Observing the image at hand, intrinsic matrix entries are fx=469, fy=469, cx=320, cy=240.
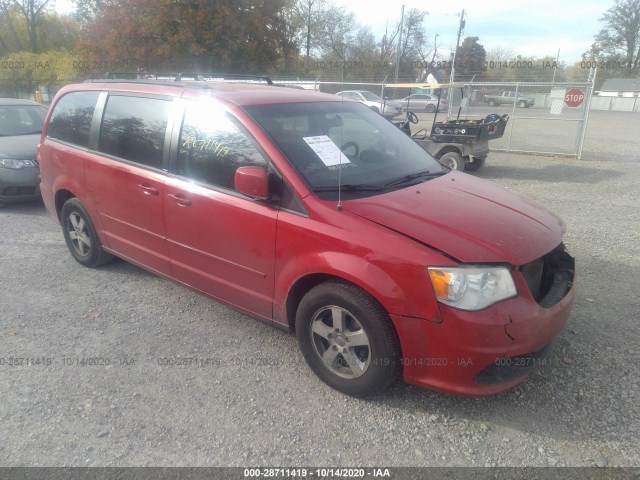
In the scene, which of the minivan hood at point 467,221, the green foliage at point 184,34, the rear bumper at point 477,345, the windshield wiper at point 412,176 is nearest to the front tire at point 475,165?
the windshield wiper at point 412,176

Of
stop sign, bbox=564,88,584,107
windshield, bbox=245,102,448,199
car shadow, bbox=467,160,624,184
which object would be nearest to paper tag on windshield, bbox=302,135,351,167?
windshield, bbox=245,102,448,199

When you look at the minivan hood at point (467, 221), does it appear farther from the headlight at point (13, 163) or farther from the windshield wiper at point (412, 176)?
the headlight at point (13, 163)

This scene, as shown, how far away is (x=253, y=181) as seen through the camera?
9.36 feet

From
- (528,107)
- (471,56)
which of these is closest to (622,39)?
(471,56)

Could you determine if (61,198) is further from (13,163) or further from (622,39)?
(622,39)

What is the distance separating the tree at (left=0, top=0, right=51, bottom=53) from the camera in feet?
123

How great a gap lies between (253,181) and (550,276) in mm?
2001

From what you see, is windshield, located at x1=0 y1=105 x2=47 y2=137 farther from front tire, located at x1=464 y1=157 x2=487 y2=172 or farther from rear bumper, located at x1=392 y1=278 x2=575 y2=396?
front tire, located at x1=464 y1=157 x2=487 y2=172

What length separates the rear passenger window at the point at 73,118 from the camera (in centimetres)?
442

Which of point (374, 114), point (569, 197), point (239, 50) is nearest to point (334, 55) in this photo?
point (239, 50)

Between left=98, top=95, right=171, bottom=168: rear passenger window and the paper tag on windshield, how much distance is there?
4.02 feet

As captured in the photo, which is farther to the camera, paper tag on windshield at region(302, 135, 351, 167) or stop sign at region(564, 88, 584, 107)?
stop sign at region(564, 88, 584, 107)

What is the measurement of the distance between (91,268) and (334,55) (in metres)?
48.8

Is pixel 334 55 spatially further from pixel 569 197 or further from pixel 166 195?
pixel 166 195
